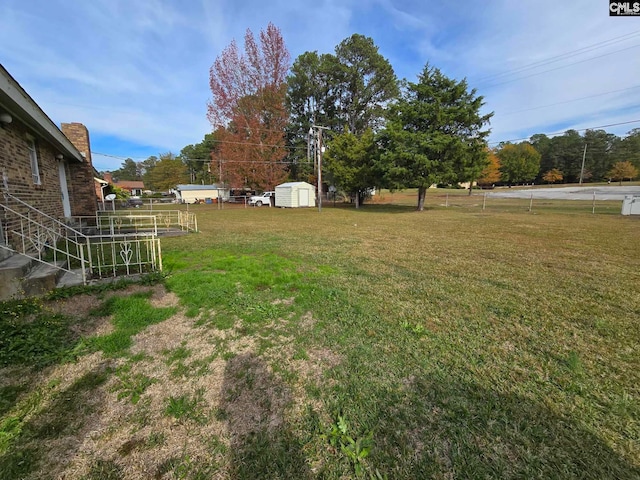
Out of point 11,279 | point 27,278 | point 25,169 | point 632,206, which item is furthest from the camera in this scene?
point 632,206

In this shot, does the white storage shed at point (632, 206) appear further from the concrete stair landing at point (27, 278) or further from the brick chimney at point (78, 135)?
the brick chimney at point (78, 135)

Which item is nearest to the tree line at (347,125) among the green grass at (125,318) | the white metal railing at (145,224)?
the white metal railing at (145,224)

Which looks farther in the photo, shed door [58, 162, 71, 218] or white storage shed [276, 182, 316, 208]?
white storage shed [276, 182, 316, 208]

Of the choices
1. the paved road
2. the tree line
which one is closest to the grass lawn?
the tree line

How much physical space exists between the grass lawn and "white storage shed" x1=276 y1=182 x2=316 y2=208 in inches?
871

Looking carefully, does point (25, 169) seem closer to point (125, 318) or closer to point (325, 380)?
point (125, 318)

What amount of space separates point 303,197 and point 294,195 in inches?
41.1

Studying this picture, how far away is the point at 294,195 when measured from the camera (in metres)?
26.3

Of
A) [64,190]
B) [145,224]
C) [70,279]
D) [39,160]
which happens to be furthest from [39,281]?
[145,224]

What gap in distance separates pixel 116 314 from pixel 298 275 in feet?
8.77

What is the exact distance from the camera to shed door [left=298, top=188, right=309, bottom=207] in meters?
26.6

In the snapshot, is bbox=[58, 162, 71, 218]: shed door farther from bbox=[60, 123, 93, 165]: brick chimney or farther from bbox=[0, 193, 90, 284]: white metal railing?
bbox=[0, 193, 90, 284]: white metal railing

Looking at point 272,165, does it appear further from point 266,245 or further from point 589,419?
point 589,419

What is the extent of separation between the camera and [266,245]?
7.88 meters
